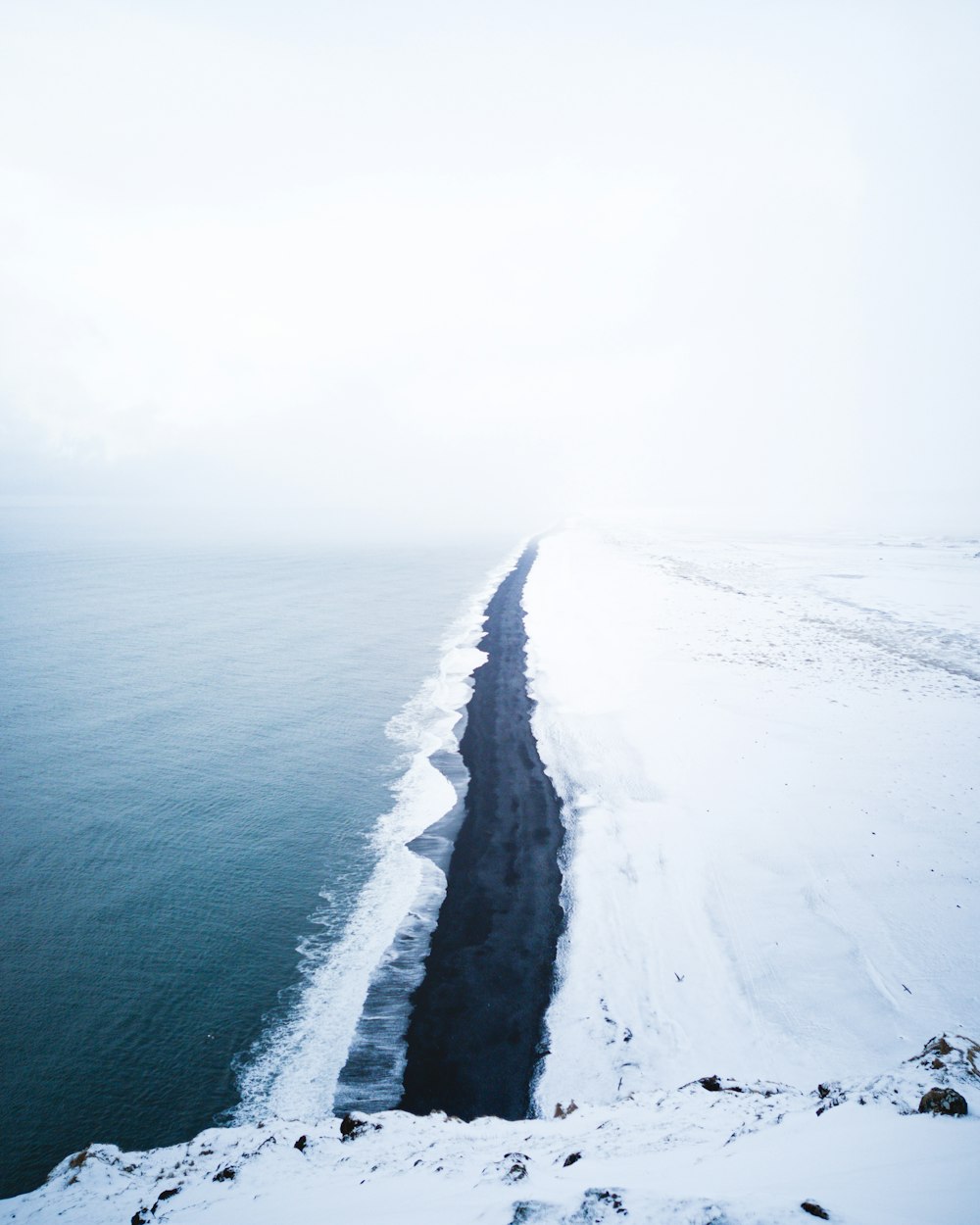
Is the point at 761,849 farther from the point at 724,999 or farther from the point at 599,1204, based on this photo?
the point at 599,1204

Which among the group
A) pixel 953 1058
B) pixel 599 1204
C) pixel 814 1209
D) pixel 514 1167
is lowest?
pixel 514 1167

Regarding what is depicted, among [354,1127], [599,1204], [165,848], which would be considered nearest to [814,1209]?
[599,1204]

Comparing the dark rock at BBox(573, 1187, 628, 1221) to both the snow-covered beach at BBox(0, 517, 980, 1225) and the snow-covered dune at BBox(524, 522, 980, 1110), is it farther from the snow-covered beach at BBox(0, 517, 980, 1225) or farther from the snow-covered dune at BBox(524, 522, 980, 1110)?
the snow-covered dune at BBox(524, 522, 980, 1110)

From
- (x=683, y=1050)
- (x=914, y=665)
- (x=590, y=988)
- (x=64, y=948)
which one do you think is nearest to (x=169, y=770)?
(x=64, y=948)

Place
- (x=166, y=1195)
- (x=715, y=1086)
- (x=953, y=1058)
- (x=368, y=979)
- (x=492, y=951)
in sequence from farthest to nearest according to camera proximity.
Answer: (x=492, y=951) < (x=368, y=979) < (x=715, y=1086) < (x=953, y=1058) < (x=166, y=1195)

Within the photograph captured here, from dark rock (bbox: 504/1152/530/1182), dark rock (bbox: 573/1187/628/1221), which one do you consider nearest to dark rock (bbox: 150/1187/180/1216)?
dark rock (bbox: 504/1152/530/1182)

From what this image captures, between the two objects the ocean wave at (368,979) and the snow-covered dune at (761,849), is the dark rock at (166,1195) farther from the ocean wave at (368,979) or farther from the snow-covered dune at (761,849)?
the snow-covered dune at (761,849)

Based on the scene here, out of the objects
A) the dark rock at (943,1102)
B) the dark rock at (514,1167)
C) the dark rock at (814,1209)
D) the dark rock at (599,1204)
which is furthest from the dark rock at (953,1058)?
the dark rock at (514,1167)
